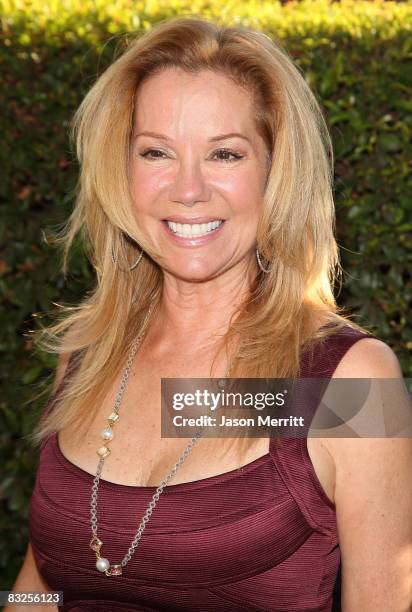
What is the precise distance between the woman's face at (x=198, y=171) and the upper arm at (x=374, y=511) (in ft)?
1.71

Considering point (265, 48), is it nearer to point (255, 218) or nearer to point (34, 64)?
point (255, 218)

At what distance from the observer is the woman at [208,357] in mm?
2434

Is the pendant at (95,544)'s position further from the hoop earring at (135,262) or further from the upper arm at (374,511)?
the hoop earring at (135,262)

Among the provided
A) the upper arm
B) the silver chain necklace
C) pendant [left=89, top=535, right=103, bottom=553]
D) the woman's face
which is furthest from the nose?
pendant [left=89, top=535, right=103, bottom=553]

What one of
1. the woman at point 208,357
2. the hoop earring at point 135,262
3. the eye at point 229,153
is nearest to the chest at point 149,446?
the woman at point 208,357

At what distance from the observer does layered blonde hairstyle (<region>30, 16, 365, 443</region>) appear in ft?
8.79

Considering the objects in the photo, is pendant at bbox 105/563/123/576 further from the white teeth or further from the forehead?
the forehead

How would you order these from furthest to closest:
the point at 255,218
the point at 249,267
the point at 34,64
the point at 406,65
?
the point at 34,64, the point at 406,65, the point at 249,267, the point at 255,218

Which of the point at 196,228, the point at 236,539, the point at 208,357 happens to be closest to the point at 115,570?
the point at 236,539

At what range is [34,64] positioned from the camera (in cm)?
443

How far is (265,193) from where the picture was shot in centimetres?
270

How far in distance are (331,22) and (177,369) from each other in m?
1.90

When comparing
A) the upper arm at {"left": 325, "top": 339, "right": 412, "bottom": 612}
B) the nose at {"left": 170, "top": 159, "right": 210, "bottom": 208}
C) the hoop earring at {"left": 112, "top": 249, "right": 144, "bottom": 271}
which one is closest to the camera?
the upper arm at {"left": 325, "top": 339, "right": 412, "bottom": 612}

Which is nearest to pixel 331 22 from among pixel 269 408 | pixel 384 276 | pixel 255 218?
pixel 384 276
